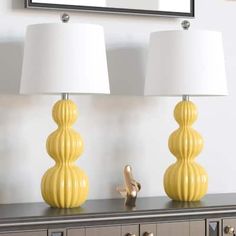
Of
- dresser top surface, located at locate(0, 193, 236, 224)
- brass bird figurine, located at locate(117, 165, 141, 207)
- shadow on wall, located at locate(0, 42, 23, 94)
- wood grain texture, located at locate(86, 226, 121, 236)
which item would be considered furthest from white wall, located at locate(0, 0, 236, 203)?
wood grain texture, located at locate(86, 226, 121, 236)

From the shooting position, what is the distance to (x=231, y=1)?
8.23 ft

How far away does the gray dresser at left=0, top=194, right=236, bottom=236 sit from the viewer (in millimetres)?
1852

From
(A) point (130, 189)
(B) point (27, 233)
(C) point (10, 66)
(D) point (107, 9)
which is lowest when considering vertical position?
(B) point (27, 233)

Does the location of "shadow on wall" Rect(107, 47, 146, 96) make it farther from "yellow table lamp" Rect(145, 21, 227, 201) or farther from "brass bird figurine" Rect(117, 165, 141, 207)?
"brass bird figurine" Rect(117, 165, 141, 207)

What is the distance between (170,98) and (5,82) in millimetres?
592

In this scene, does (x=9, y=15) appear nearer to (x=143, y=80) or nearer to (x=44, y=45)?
(x=44, y=45)

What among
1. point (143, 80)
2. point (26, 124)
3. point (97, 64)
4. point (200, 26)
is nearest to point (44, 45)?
point (97, 64)

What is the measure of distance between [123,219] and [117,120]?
0.45 meters

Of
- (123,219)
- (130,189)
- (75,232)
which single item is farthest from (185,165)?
(75,232)

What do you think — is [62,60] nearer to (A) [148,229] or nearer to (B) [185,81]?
(B) [185,81]

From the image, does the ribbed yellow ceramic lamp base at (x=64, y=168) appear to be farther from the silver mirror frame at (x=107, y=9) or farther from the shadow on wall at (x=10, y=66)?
the silver mirror frame at (x=107, y=9)

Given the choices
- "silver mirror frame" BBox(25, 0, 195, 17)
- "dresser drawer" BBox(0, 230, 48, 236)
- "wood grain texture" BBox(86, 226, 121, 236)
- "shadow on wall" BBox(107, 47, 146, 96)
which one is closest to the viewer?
"dresser drawer" BBox(0, 230, 48, 236)

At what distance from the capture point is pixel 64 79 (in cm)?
194

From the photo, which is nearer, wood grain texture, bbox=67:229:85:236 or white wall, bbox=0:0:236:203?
wood grain texture, bbox=67:229:85:236
